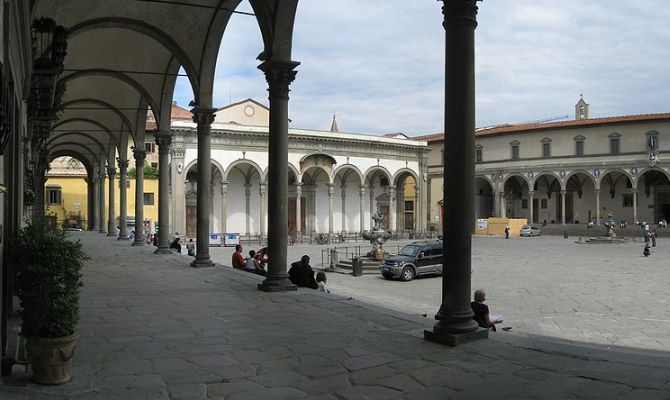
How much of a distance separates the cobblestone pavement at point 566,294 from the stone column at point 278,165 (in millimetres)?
3132

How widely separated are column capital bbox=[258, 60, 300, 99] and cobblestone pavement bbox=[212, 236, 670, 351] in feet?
15.8

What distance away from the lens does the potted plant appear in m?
4.10

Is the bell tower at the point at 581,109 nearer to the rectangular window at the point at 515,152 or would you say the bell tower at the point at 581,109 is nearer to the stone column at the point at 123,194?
the rectangular window at the point at 515,152

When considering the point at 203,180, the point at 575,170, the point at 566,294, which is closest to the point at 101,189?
the point at 203,180

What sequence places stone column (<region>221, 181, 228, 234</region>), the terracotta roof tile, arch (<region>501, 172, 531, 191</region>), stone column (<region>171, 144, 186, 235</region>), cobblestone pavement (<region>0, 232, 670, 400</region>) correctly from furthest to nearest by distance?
arch (<region>501, 172, 531, 191</region>)
the terracotta roof tile
stone column (<region>221, 181, 228, 234</region>)
stone column (<region>171, 144, 186, 235</region>)
cobblestone pavement (<region>0, 232, 670, 400</region>)

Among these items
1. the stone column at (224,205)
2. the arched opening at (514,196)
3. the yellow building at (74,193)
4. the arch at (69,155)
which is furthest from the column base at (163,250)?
the arched opening at (514,196)

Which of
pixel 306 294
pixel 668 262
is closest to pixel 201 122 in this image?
pixel 306 294

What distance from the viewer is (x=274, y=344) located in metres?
5.53

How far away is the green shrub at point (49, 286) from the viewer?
13.5 feet

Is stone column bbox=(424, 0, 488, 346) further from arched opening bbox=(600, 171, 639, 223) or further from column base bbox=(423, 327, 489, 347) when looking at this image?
arched opening bbox=(600, 171, 639, 223)

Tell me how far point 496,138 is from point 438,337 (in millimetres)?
51625

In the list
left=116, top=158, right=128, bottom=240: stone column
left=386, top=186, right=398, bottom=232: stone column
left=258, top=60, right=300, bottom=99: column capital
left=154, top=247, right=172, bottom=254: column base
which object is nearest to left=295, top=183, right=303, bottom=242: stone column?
left=386, top=186, right=398, bottom=232: stone column

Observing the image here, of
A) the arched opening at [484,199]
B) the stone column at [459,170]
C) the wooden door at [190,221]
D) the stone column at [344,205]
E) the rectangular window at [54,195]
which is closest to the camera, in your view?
the stone column at [459,170]

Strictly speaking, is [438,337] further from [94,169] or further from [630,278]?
[94,169]
